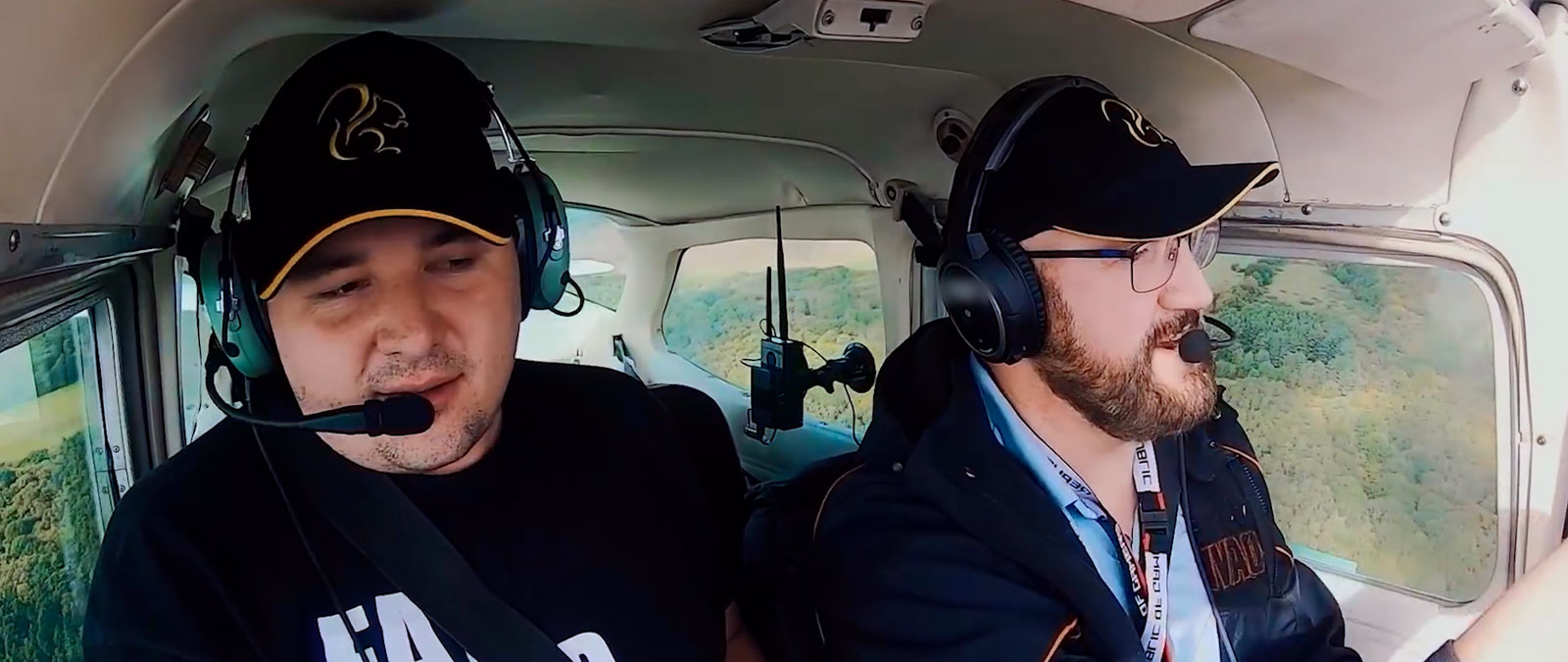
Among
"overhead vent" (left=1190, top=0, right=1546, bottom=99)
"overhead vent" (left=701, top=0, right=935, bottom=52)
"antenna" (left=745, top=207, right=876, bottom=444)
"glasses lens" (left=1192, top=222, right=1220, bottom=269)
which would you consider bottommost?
"antenna" (left=745, top=207, right=876, bottom=444)

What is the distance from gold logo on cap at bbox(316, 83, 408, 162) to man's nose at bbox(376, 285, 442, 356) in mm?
165

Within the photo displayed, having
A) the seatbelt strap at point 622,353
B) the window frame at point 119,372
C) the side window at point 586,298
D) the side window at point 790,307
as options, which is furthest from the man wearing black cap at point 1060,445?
the seatbelt strap at point 622,353

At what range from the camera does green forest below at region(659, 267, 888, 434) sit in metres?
3.01

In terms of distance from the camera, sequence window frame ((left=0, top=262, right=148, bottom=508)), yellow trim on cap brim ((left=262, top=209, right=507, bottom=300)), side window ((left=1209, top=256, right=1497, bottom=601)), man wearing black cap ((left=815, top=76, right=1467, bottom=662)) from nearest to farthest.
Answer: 1. yellow trim on cap brim ((left=262, top=209, right=507, bottom=300))
2. man wearing black cap ((left=815, top=76, right=1467, bottom=662))
3. side window ((left=1209, top=256, right=1497, bottom=601))
4. window frame ((left=0, top=262, right=148, bottom=508))

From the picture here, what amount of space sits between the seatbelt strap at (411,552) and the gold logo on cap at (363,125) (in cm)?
38

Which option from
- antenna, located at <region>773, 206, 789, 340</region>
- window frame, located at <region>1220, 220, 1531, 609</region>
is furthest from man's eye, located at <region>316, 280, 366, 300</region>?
antenna, located at <region>773, 206, 789, 340</region>

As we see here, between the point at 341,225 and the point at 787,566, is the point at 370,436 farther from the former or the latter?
the point at 787,566

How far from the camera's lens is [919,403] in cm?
154

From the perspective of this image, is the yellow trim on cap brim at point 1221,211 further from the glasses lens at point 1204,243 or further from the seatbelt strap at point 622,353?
the seatbelt strap at point 622,353

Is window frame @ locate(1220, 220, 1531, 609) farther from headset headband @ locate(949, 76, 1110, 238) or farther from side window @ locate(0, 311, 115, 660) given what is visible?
side window @ locate(0, 311, 115, 660)

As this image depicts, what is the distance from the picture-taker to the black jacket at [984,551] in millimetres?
1295

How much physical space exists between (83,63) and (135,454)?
3.83 feet

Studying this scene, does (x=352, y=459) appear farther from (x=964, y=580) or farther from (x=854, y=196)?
(x=854, y=196)

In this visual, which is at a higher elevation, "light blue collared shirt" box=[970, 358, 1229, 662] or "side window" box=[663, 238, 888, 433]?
"side window" box=[663, 238, 888, 433]
